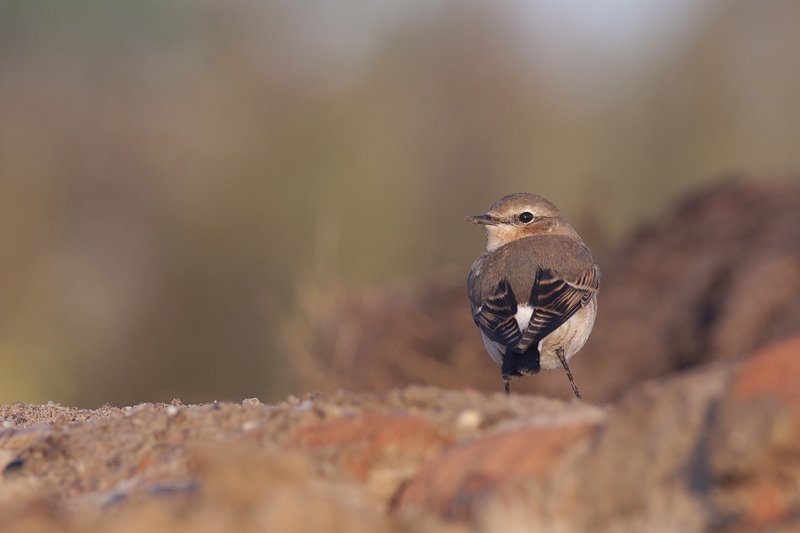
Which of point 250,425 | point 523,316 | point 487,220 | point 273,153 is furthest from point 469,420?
point 273,153

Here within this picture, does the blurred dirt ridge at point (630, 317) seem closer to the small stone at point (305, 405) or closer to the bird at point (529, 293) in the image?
the bird at point (529, 293)

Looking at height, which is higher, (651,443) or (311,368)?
(311,368)

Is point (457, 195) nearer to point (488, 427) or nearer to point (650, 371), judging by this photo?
point (650, 371)

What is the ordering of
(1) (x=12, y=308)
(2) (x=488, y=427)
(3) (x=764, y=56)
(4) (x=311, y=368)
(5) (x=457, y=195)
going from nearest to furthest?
(2) (x=488, y=427)
(4) (x=311, y=368)
(1) (x=12, y=308)
(5) (x=457, y=195)
(3) (x=764, y=56)

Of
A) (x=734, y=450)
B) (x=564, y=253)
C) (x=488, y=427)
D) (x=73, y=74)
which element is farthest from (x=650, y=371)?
(x=73, y=74)

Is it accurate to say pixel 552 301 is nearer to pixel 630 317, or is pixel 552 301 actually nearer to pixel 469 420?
pixel 469 420

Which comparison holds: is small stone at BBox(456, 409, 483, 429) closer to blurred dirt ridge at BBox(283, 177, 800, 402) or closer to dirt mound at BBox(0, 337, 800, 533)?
dirt mound at BBox(0, 337, 800, 533)
